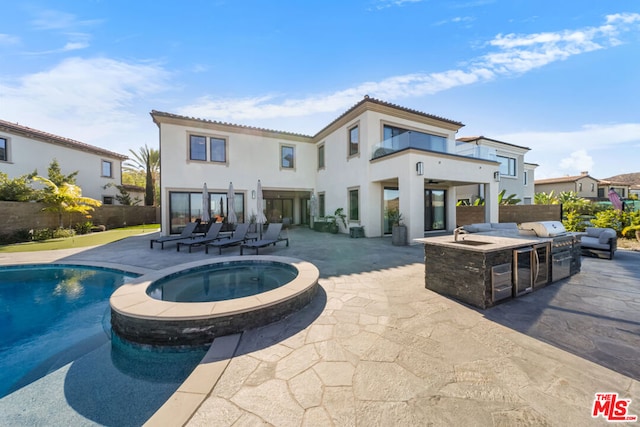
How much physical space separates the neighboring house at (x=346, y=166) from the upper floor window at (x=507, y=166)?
822 cm

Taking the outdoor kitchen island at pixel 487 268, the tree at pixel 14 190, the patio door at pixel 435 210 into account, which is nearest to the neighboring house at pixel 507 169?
the patio door at pixel 435 210

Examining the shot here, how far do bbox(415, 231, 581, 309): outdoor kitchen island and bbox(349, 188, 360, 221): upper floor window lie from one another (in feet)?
27.9

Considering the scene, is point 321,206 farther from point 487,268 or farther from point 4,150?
point 4,150

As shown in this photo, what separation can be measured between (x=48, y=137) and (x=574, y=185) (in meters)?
53.1

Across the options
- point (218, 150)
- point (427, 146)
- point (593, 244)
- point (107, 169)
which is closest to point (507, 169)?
point (427, 146)

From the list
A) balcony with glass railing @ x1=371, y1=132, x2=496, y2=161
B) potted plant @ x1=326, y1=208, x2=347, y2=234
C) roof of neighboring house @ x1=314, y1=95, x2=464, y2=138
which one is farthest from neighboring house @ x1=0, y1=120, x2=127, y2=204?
balcony with glass railing @ x1=371, y1=132, x2=496, y2=161

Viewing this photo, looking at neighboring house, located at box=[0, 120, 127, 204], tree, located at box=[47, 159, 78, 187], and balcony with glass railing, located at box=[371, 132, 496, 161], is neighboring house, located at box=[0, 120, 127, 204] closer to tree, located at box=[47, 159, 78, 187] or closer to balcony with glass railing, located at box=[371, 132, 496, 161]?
tree, located at box=[47, 159, 78, 187]

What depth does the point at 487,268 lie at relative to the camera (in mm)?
3971

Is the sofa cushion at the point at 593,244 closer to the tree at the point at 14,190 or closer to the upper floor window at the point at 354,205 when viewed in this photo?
the upper floor window at the point at 354,205

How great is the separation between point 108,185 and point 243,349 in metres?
26.5

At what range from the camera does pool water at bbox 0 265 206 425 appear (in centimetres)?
245

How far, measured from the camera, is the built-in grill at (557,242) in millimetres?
5090

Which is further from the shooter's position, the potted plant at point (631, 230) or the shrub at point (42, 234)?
the shrub at point (42, 234)

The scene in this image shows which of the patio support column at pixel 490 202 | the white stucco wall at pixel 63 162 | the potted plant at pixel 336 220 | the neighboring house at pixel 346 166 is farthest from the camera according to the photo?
the white stucco wall at pixel 63 162
